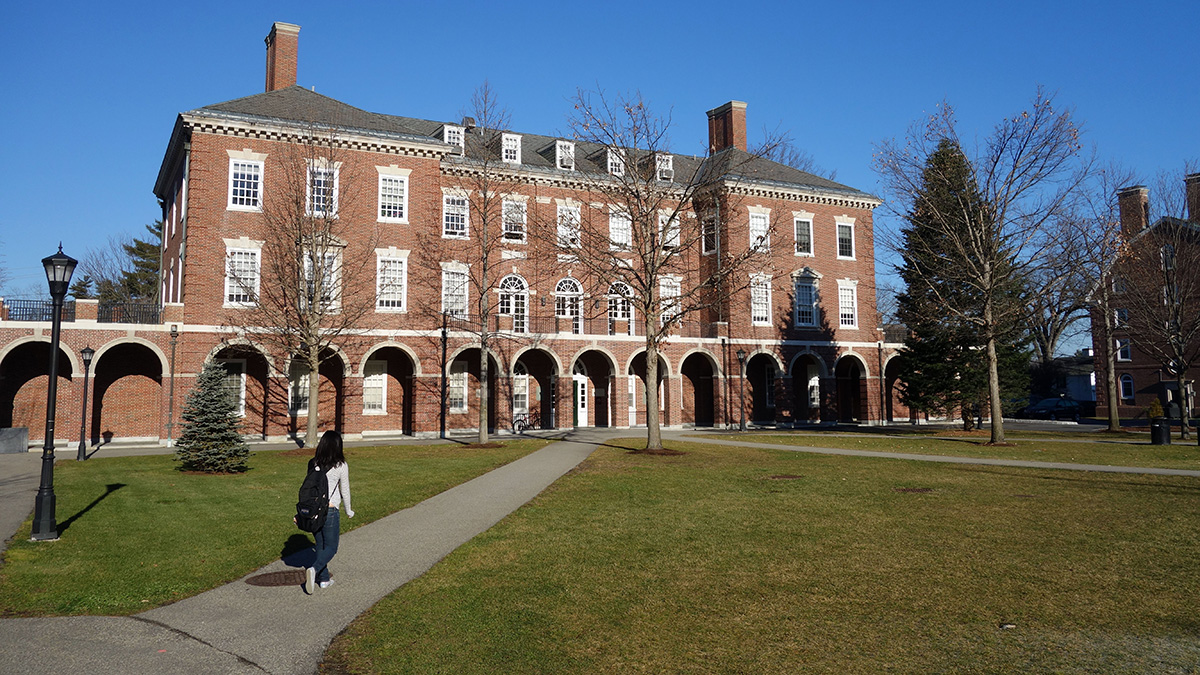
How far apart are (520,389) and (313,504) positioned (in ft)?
89.8

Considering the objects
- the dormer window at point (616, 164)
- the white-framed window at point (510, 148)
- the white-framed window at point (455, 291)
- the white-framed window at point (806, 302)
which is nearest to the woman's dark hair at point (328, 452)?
the dormer window at point (616, 164)

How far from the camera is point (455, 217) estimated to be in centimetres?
3216

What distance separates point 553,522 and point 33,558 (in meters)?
6.47

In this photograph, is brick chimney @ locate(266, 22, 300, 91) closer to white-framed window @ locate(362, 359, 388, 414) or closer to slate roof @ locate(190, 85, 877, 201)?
slate roof @ locate(190, 85, 877, 201)

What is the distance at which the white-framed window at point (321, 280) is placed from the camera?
76.7 feet

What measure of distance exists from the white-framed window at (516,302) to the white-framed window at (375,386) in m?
5.77

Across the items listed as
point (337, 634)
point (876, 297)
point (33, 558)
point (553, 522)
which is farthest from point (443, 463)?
point (876, 297)

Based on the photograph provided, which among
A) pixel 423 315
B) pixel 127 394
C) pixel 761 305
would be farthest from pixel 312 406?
pixel 761 305

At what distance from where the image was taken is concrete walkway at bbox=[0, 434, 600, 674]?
5.48 meters

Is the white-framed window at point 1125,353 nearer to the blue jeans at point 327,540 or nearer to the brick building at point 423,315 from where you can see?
the brick building at point 423,315

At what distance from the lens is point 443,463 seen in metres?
18.8

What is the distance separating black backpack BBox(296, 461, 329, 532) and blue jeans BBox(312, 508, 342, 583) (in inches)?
4.1

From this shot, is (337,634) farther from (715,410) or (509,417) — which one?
(715,410)

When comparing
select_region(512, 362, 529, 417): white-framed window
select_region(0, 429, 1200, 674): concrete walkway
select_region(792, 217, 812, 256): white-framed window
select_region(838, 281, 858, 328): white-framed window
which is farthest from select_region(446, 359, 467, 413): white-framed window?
select_region(0, 429, 1200, 674): concrete walkway
